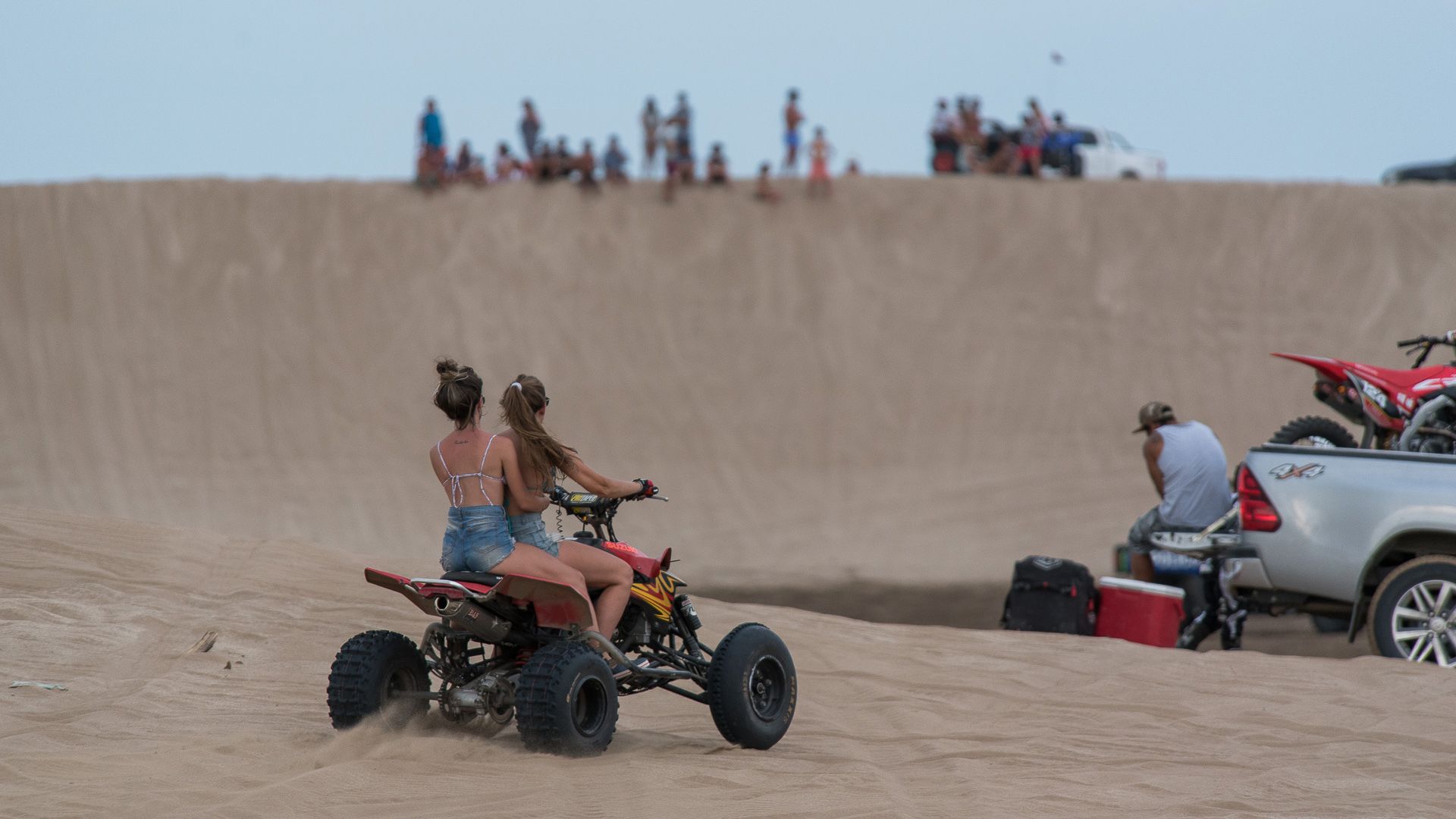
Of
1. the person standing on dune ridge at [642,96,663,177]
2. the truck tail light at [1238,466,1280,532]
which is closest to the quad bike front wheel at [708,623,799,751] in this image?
the truck tail light at [1238,466,1280,532]

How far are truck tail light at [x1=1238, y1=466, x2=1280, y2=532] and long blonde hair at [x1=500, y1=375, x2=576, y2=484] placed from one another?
5.07 metres

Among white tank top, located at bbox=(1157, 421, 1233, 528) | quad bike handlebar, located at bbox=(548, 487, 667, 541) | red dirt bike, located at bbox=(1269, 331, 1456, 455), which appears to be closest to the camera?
quad bike handlebar, located at bbox=(548, 487, 667, 541)

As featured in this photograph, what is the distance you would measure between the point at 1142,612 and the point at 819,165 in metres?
16.0

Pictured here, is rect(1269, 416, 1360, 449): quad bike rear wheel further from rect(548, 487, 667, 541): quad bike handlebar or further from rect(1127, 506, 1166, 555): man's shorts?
rect(548, 487, 667, 541): quad bike handlebar

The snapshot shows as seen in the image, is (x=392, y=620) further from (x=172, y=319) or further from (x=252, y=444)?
(x=172, y=319)

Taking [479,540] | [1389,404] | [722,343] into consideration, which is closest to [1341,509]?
[1389,404]

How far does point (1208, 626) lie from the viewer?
9.80m

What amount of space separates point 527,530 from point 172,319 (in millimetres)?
18404

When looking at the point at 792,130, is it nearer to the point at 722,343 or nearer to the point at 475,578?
the point at 722,343

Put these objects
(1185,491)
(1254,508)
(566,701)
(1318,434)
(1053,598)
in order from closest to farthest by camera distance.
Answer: (566,701) < (1254,508) < (1053,598) < (1185,491) < (1318,434)

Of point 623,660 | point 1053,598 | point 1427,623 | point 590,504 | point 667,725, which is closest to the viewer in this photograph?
point 623,660

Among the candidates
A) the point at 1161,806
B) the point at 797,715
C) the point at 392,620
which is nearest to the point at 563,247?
the point at 392,620

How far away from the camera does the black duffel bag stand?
9773 mm

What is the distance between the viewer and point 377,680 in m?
6.19
